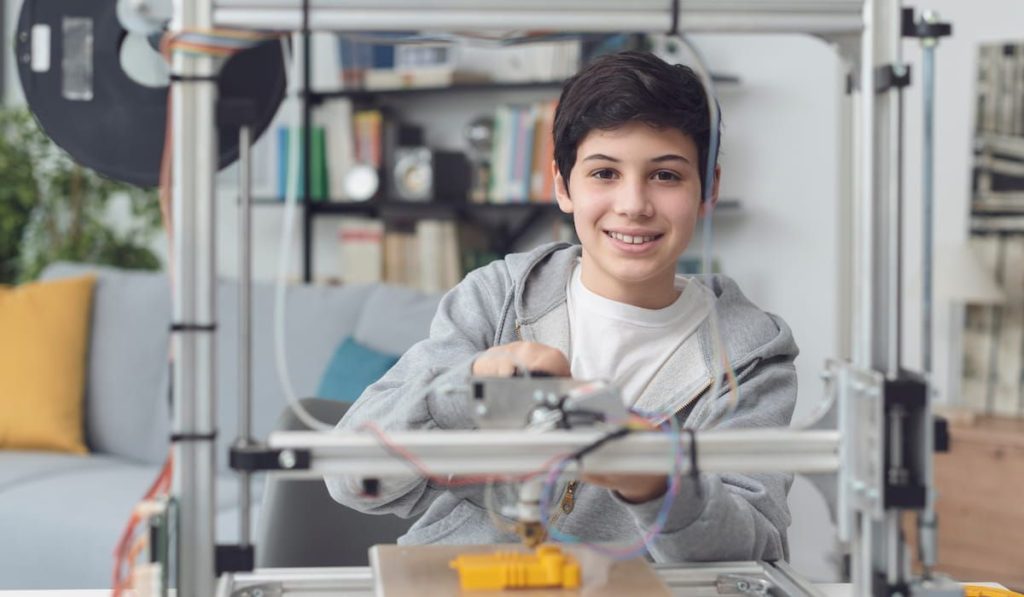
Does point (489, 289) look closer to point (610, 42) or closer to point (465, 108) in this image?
point (610, 42)

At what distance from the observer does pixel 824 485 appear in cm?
96

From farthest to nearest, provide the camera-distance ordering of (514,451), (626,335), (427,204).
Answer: (427,204) < (626,335) < (514,451)

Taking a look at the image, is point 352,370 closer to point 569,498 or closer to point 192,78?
point 569,498

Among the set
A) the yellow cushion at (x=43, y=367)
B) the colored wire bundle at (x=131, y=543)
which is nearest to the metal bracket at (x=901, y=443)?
the colored wire bundle at (x=131, y=543)

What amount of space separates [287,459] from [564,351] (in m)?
0.56

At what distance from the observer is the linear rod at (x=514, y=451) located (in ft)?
2.78

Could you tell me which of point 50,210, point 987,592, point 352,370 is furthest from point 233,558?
point 50,210

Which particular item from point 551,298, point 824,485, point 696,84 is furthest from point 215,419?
point 696,84

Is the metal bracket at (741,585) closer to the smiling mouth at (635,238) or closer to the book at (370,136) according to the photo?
the smiling mouth at (635,238)

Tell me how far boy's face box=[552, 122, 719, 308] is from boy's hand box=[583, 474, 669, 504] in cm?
36

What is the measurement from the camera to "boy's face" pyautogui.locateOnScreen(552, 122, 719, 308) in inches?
50.4

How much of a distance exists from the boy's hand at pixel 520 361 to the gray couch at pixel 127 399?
1.45m

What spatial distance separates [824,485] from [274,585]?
463 millimetres

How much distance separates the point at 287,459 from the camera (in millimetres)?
854
